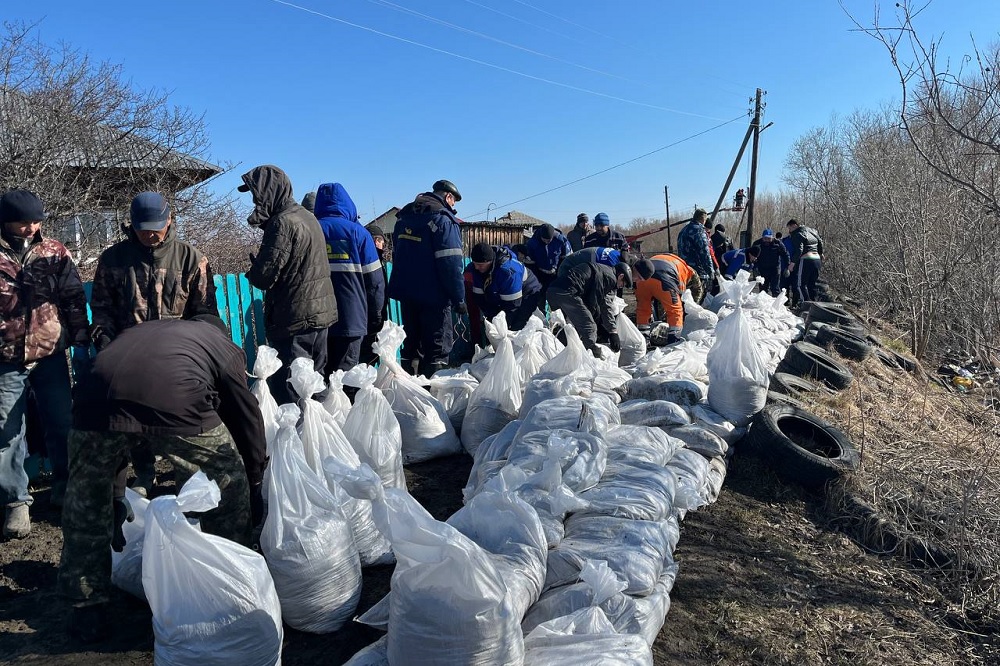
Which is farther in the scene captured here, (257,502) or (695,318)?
(695,318)

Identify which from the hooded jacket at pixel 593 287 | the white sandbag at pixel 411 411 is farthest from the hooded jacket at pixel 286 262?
the hooded jacket at pixel 593 287

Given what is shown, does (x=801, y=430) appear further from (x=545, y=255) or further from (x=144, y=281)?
(x=545, y=255)

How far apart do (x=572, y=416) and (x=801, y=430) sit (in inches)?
74.3

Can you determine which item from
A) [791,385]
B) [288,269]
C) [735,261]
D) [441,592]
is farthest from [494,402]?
[735,261]

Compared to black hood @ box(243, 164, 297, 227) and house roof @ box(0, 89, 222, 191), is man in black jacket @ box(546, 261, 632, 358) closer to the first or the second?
black hood @ box(243, 164, 297, 227)

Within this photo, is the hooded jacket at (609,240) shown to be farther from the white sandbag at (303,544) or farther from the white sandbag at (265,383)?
the white sandbag at (303,544)

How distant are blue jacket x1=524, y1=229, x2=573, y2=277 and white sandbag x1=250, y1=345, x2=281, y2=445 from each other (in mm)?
5411

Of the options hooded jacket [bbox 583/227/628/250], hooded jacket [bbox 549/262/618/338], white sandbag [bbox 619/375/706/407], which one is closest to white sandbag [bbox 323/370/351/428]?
white sandbag [bbox 619/375/706/407]

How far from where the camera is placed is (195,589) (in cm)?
154

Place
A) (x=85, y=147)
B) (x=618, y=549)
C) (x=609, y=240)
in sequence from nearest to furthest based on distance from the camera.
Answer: (x=618, y=549)
(x=85, y=147)
(x=609, y=240)

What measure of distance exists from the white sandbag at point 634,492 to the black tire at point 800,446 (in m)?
1.06

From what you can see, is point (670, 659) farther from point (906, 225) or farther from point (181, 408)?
point (906, 225)

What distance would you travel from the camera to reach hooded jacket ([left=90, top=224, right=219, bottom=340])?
283 cm

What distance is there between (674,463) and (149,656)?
230 centimetres
